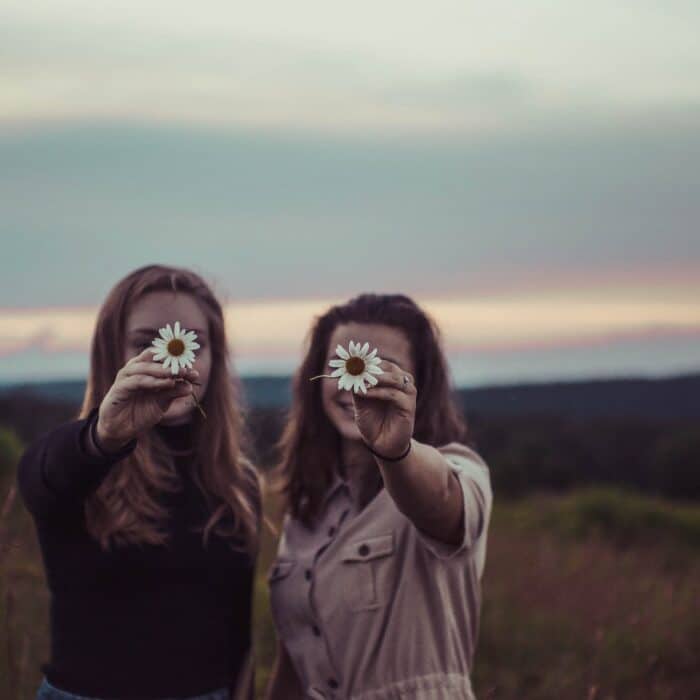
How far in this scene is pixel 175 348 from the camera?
3.10 m

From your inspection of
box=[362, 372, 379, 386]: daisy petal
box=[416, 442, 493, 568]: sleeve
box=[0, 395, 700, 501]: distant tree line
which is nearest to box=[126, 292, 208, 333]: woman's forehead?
box=[416, 442, 493, 568]: sleeve

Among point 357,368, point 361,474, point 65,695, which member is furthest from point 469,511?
point 65,695

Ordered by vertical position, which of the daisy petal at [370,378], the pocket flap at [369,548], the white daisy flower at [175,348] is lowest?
the pocket flap at [369,548]

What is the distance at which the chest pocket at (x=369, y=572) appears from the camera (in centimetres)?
330

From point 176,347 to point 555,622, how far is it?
16.6ft

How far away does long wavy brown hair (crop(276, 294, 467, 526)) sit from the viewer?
3.56 m

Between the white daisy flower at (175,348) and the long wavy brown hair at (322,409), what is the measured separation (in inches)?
24.9

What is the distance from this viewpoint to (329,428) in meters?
3.71

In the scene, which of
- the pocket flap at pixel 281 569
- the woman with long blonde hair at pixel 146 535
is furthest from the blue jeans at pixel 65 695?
the pocket flap at pixel 281 569

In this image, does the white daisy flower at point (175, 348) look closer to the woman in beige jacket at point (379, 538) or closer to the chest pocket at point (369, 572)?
the woman in beige jacket at point (379, 538)

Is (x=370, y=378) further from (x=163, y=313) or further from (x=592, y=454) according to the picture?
(x=592, y=454)

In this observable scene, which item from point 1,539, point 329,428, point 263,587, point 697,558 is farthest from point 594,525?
point 329,428

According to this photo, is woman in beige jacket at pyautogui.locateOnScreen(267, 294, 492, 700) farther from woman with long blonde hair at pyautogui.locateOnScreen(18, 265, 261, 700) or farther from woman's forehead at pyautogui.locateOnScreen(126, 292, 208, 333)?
woman's forehead at pyautogui.locateOnScreen(126, 292, 208, 333)

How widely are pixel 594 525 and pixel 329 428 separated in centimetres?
978
